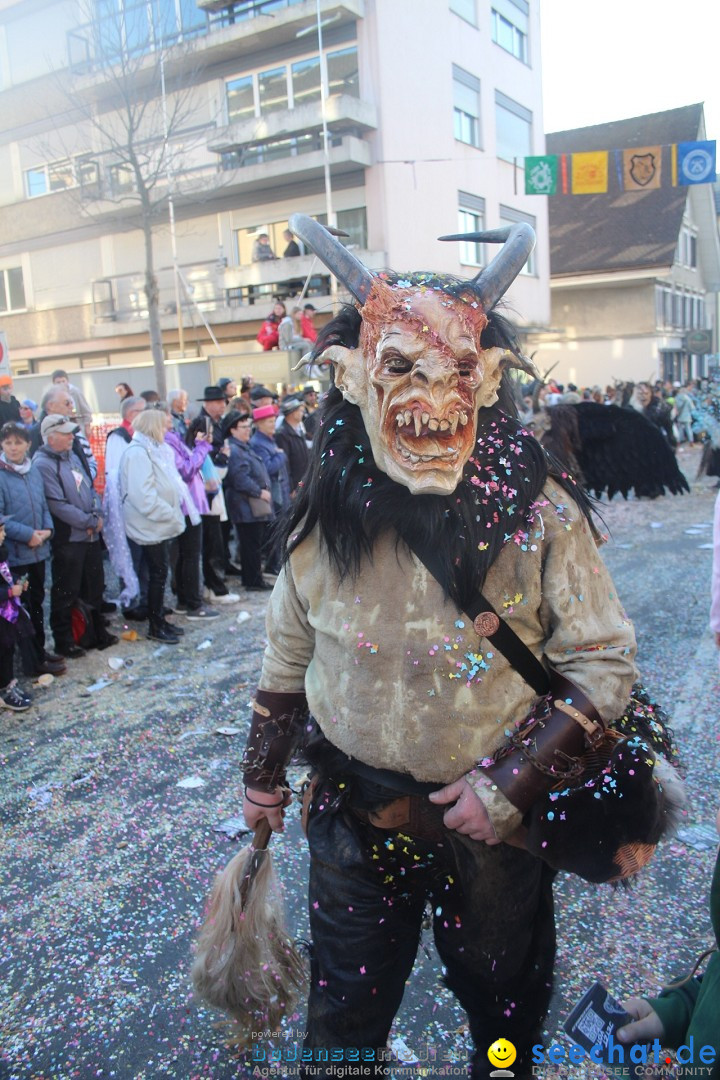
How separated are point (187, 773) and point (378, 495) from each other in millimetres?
2818

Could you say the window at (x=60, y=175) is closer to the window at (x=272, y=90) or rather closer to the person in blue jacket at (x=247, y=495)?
the window at (x=272, y=90)

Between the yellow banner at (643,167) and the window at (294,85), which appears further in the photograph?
the window at (294,85)

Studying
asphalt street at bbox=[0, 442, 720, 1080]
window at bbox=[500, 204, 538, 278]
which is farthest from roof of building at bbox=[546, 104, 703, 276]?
asphalt street at bbox=[0, 442, 720, 1080]

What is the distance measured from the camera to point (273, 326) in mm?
16141

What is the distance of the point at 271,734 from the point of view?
1959 mm

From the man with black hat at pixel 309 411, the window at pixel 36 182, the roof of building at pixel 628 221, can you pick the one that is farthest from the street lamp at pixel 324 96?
the roof of building at pixel 628 221

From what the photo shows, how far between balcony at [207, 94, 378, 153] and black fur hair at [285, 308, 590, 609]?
739 inches

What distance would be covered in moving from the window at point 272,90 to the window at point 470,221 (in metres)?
5.20

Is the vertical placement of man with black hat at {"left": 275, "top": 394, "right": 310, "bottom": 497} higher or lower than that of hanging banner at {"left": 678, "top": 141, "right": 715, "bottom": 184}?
lower

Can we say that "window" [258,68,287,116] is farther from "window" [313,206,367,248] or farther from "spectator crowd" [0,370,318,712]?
"spectator crowd" [0,370,318,712]

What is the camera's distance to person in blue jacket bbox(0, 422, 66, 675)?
537 centimetres

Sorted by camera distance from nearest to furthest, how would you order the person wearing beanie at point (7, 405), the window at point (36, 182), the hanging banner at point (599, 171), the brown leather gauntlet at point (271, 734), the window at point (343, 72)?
the brown leather gauntlet at point (271, 734) → the person wearing beanie at point (7, 405) → the hanging banner at point (599, 171) → the window at point (343, 72) → the window at point (36, 182)

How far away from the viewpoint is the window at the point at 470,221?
2112 cm

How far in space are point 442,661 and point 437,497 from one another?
341 millimetres
